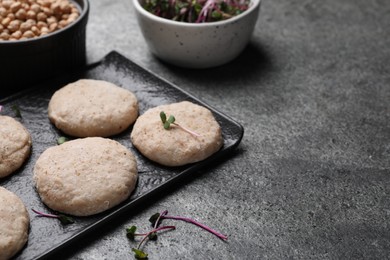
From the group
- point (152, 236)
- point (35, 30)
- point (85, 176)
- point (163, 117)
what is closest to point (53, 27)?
point (35, 30)

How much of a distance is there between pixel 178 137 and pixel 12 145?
1.67ft

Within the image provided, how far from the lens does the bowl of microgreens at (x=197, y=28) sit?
6.87 feet

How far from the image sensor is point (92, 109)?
1816 millimetres

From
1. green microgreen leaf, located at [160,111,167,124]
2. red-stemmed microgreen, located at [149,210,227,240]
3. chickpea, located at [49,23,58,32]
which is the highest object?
chickpea, located at [49,23,58,32]

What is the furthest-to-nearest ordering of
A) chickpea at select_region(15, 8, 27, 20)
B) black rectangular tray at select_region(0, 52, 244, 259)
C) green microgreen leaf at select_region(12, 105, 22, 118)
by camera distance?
chickpea at select_region(15, 8, 27, 20) → green microgreen leaf at select_region(12, 105, 22, 118) → black rectangular tray at select_region(0, 52, 244, 259)

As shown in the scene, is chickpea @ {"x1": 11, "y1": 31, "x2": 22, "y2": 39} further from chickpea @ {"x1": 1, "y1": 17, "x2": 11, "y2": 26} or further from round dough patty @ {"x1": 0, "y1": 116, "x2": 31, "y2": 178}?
round dough patty @ {"x1": 0, "y1": 116, "x2": 31, "y2": 178}

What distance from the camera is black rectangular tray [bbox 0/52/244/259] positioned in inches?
57.7

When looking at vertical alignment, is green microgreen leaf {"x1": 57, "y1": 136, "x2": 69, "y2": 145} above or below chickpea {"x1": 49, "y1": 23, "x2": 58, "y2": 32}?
below

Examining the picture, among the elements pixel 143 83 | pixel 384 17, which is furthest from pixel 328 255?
pixel 384 17

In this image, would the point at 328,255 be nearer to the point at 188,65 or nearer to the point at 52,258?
the point at 52,258

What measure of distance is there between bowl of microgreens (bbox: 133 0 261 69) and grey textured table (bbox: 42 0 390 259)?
0.08m

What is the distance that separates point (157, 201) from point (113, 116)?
13.8 inches

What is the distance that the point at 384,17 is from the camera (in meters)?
2.70

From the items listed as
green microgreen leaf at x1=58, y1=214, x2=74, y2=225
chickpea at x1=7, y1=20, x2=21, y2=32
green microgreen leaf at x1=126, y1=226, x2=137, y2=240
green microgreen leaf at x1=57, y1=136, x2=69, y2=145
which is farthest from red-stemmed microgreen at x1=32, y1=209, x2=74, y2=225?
chickpea at x1=7, y1=20, x2=21, y2=32
